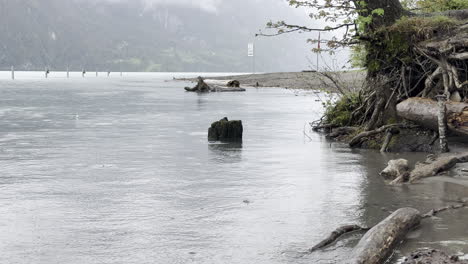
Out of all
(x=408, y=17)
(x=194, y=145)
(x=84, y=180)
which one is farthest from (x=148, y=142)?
(x=408, y=17)

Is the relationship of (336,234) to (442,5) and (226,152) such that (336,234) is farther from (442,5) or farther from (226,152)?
(442,5)

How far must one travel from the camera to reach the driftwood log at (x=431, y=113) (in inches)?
566

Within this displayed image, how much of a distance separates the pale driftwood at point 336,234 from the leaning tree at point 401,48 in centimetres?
895

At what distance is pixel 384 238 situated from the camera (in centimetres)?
725

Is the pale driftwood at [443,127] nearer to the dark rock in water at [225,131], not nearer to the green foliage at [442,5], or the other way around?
the dark rock in water at [225,131]

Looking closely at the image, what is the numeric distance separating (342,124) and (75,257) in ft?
47.9

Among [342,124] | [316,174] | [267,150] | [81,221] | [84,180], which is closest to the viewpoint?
[81,221]

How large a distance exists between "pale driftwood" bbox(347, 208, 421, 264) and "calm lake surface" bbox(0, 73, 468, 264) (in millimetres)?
193

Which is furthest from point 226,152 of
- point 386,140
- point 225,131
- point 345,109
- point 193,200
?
point 193,200

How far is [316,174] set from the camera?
12828mm

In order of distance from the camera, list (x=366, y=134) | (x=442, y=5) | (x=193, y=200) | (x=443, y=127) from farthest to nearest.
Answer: (x=442, y=5)
(x=366, y=134)
(x=443, y=127)
(x=193, y=200)

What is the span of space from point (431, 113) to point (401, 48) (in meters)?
2.96

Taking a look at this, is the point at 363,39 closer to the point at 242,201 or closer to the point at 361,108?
the point at 361,108

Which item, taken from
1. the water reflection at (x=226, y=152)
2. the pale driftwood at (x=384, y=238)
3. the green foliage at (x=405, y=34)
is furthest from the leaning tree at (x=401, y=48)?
the pale driftwood at (x=384, y=238)
